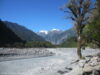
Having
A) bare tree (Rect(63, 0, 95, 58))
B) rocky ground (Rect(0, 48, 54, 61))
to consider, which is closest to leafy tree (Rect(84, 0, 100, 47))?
bare tree (Rect(63, 0, 95, 58))

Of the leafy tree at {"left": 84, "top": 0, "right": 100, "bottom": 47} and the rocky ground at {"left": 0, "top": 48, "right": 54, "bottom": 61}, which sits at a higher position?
the leafy tree at {"left": 84, "top": 0, "right": 100, "bottom": 47}

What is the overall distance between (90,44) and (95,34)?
160 centimetres

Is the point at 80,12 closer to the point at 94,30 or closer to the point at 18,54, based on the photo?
the point at 94,30

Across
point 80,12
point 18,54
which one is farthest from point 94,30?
point 18,54

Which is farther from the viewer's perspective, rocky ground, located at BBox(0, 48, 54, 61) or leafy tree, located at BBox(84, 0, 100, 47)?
rocky ground, located at BBox(0, 48, 54, 61)

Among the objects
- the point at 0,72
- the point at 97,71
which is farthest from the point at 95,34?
the point at 0,72

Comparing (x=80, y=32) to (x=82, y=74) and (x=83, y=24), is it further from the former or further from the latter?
(x=82, y=74)

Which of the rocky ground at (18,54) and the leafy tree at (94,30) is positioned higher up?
the leafy tree at (94,30)

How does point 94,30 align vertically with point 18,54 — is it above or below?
above

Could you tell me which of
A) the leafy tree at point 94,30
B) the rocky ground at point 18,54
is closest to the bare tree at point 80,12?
the leafy tree at point 94,30

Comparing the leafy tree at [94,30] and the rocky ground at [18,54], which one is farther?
the rocky ground at [18,54]

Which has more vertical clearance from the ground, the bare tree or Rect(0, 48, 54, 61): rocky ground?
the bare tree

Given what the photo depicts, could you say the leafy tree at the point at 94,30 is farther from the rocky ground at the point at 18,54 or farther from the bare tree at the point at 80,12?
the rocky ground at the point at 18,54

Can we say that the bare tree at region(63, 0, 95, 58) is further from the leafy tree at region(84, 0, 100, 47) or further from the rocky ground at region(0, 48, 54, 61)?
the rocky ground at region(0, 48, 54, 61)
